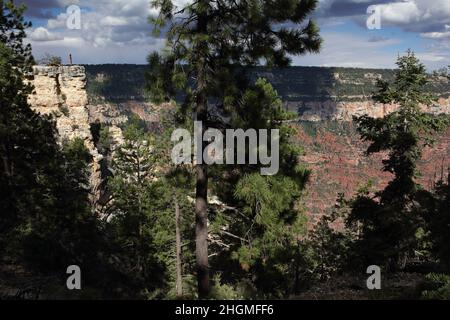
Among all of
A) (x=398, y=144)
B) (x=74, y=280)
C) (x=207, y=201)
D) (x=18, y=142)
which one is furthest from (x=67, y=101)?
(x=398, y=144)

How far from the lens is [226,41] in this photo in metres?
10.3

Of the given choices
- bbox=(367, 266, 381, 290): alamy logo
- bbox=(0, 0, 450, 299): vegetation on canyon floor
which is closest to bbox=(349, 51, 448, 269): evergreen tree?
bbox=(0, 0, 450, 299): vegetation on canyon floor

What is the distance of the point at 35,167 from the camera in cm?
1675

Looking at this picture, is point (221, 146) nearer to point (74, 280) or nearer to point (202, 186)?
point (202, 186)

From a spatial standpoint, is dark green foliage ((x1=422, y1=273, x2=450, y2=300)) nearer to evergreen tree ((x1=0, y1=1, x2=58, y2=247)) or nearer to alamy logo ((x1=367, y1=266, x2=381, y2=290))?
alamy logo ((x1=367, y1=266, x2=381, y2=290))

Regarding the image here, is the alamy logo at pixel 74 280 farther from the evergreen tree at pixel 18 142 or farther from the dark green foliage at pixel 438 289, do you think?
the dark green foliage at pixel 438 289

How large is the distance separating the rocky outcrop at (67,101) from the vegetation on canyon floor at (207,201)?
10.4 meters

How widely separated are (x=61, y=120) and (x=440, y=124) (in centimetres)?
2644

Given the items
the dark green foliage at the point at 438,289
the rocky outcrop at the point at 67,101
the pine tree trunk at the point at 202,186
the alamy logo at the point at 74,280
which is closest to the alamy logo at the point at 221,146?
the pine tree trunk at the point at 202,186

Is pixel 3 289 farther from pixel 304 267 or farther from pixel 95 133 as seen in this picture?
pixel 95 133

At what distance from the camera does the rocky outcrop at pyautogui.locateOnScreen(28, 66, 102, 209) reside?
31.8 metres

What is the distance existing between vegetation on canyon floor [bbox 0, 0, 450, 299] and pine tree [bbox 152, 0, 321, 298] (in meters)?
0.04

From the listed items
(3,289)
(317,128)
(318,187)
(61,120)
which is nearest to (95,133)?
(61,120)
